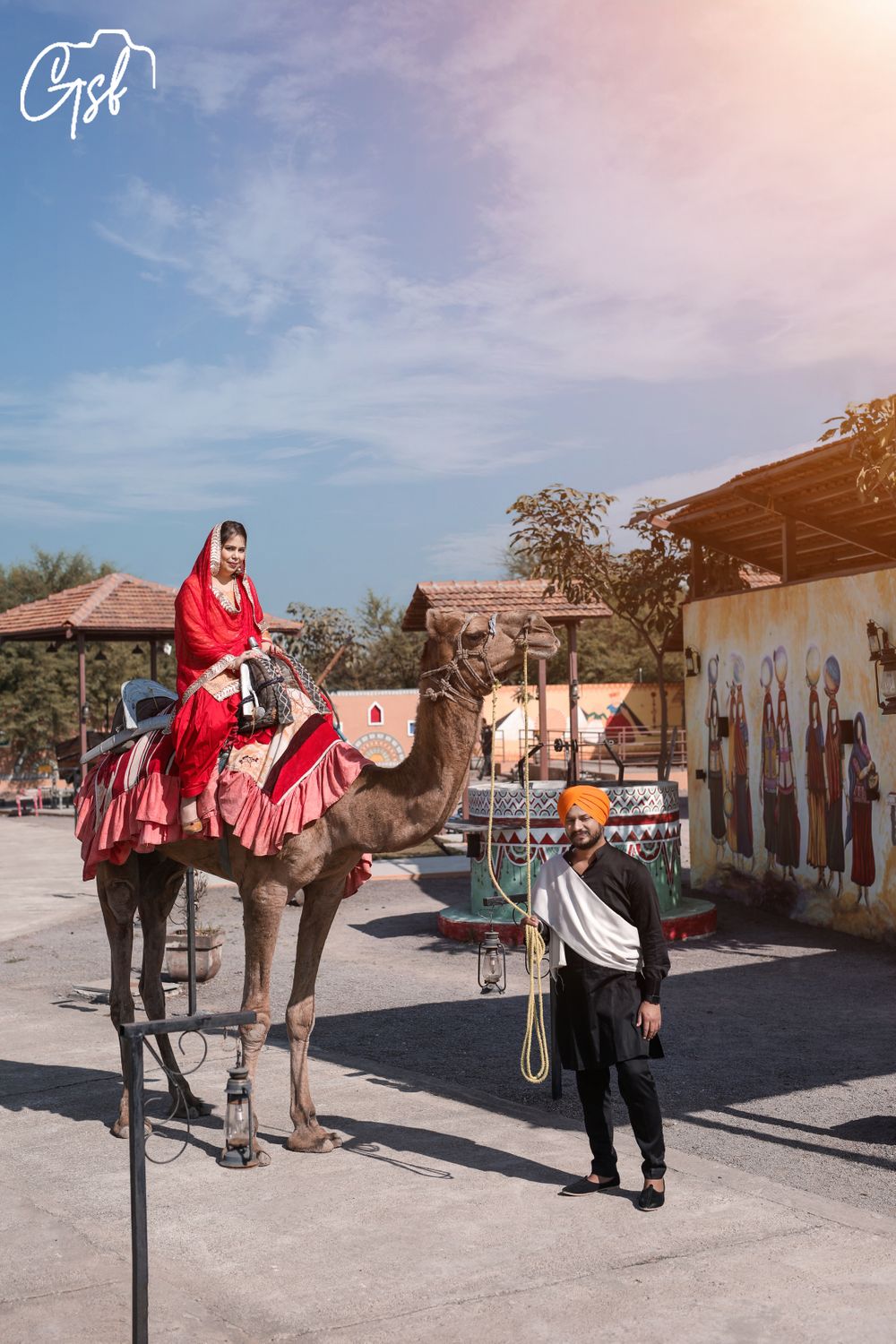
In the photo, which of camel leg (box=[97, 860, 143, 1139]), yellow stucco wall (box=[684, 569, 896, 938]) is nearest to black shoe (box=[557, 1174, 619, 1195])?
camel leg (box=[97, 860, 143, 1139])

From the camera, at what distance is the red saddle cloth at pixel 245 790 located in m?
6.72

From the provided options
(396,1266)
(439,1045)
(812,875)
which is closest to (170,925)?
(439,1045)

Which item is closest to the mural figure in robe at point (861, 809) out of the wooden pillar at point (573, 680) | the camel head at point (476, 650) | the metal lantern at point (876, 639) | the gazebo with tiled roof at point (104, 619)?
the metal lantern at point (876, 639)

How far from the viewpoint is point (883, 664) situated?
44.1ft

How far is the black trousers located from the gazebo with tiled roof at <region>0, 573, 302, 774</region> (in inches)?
930

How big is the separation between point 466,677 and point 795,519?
10295mm

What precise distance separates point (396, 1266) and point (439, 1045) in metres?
4.24

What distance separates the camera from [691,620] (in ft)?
57.5

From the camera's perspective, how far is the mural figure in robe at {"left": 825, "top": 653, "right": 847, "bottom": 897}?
46.5ft

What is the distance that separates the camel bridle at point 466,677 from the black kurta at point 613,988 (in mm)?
1014

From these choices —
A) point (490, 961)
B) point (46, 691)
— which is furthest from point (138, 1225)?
point (46, 691)

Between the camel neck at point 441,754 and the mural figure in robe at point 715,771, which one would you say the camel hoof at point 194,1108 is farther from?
the mural figure in robe at point 715,771

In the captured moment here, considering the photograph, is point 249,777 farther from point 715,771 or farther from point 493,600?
point 493,600

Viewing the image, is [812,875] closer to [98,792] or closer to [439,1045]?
[439,1045]
